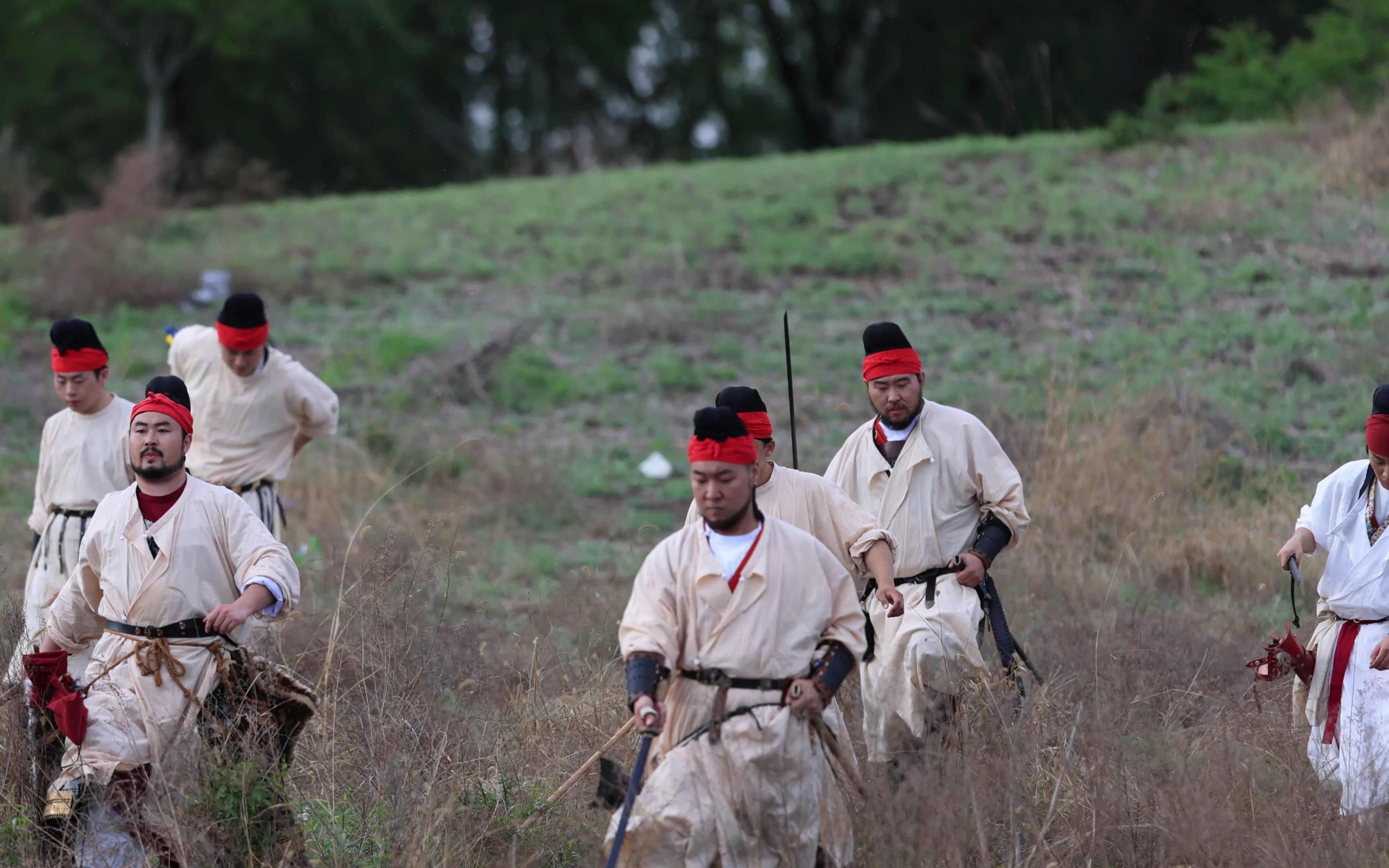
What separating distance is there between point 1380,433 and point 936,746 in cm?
201

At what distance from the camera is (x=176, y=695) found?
5.21 m

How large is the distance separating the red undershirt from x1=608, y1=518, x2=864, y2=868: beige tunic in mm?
1727

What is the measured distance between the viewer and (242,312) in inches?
308

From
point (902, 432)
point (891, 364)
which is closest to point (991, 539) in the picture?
point (902, 432)

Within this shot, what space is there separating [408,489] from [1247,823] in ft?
24.7

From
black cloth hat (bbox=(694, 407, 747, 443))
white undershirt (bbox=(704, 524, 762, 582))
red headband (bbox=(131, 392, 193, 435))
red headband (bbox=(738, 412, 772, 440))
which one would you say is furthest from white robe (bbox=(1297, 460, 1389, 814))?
red headband (bbox=(131, 392, 193, 435))

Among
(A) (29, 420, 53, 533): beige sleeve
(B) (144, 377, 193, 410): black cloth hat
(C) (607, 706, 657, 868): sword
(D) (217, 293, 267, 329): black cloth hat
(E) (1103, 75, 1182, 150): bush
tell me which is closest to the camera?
(C) (607, 706, 657, 868): sword

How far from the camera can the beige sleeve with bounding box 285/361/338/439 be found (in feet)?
26.5

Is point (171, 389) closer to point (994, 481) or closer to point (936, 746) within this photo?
point (936, 746)

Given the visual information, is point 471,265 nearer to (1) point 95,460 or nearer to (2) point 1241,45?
(1) point 95,460

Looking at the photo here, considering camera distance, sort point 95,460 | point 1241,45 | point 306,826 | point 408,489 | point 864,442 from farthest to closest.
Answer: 1. point 1241,45
2. point 408,489
3. point 95,460
4. point 864,442
5. point 306,826

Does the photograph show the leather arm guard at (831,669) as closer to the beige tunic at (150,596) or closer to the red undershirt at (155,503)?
the beige tunic at (150,596)

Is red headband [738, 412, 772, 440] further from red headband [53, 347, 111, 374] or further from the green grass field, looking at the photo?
the green grass field

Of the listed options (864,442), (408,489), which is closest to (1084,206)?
(408,489)
